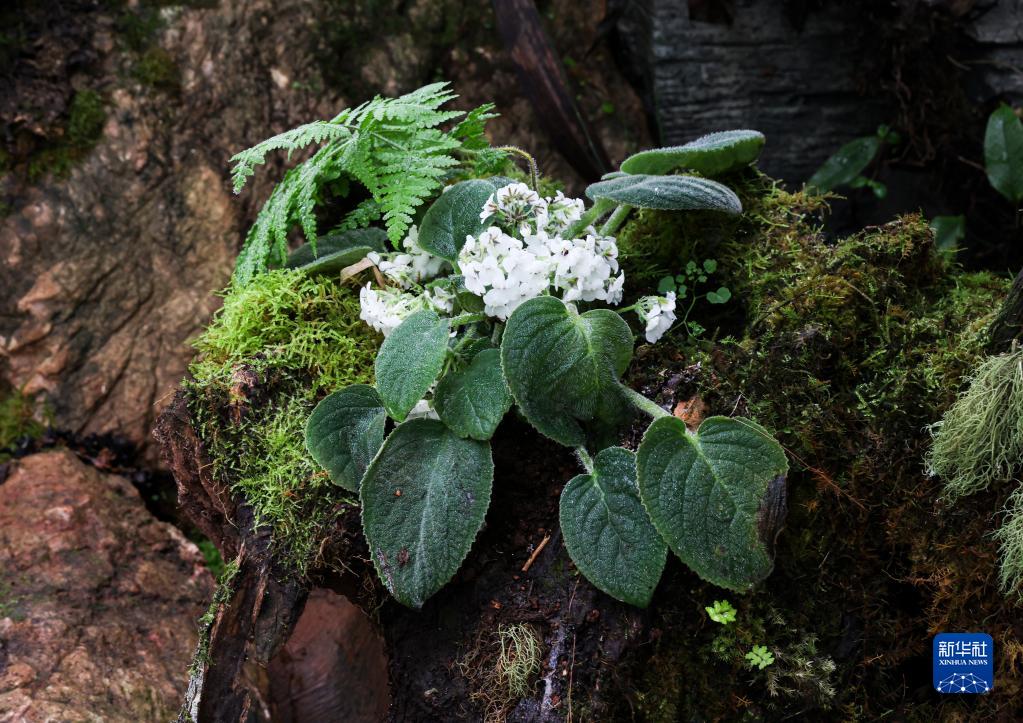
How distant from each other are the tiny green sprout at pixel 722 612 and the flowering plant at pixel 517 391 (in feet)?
0.34

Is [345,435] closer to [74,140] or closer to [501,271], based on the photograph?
[501,271]

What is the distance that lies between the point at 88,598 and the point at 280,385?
1.28m

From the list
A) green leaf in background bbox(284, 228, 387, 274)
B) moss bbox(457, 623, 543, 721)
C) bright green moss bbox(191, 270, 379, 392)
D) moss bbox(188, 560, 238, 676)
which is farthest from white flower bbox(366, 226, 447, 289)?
moss bbox(457, 623, 543, 721)

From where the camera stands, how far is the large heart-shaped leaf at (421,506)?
192cm

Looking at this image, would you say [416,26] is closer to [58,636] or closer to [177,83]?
[177,83]

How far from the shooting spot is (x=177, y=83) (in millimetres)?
3734

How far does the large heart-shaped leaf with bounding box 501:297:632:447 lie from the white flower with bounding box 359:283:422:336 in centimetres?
44

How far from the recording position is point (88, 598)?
2932 mm

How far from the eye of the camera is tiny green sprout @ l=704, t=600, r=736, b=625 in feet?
6.27

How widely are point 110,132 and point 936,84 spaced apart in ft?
12.3

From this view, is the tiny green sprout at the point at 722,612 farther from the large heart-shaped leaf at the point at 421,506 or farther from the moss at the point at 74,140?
the moss at the point at 74,140

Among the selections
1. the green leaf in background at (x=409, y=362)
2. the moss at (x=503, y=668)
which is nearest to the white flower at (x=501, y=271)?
the green leaf in background at (x=409, y=362)

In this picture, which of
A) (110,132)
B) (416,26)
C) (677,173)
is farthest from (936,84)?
(110,132)

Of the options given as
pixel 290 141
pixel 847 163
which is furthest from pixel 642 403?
pixel 847 163
